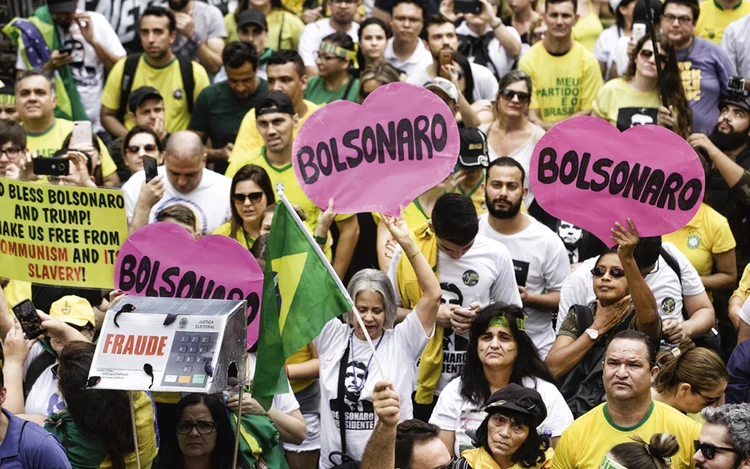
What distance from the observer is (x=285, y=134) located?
28.9 ft

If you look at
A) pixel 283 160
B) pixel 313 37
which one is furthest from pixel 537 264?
pixel 313 37

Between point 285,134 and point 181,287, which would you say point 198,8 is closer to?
point 285,134

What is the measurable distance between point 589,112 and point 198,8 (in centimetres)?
371

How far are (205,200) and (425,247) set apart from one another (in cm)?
191

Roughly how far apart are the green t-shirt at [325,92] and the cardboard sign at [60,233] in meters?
3.27

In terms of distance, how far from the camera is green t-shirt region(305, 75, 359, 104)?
1027 centimetres

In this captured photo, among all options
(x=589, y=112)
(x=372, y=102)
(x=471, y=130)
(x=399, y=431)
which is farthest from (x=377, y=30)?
(x=399, y=431)

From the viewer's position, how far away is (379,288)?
7.03 m

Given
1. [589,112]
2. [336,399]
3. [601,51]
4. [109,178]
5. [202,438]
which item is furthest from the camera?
[601,51]

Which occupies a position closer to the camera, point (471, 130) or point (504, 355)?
point (504, 355)

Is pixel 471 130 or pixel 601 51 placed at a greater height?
pixel 471 130

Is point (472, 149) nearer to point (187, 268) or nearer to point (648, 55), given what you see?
point (648, 55)

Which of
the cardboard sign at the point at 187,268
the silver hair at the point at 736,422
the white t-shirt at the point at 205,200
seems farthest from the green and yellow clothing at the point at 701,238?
the cardboard sign at the point at 187,268

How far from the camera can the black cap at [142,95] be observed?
33.0 feet
